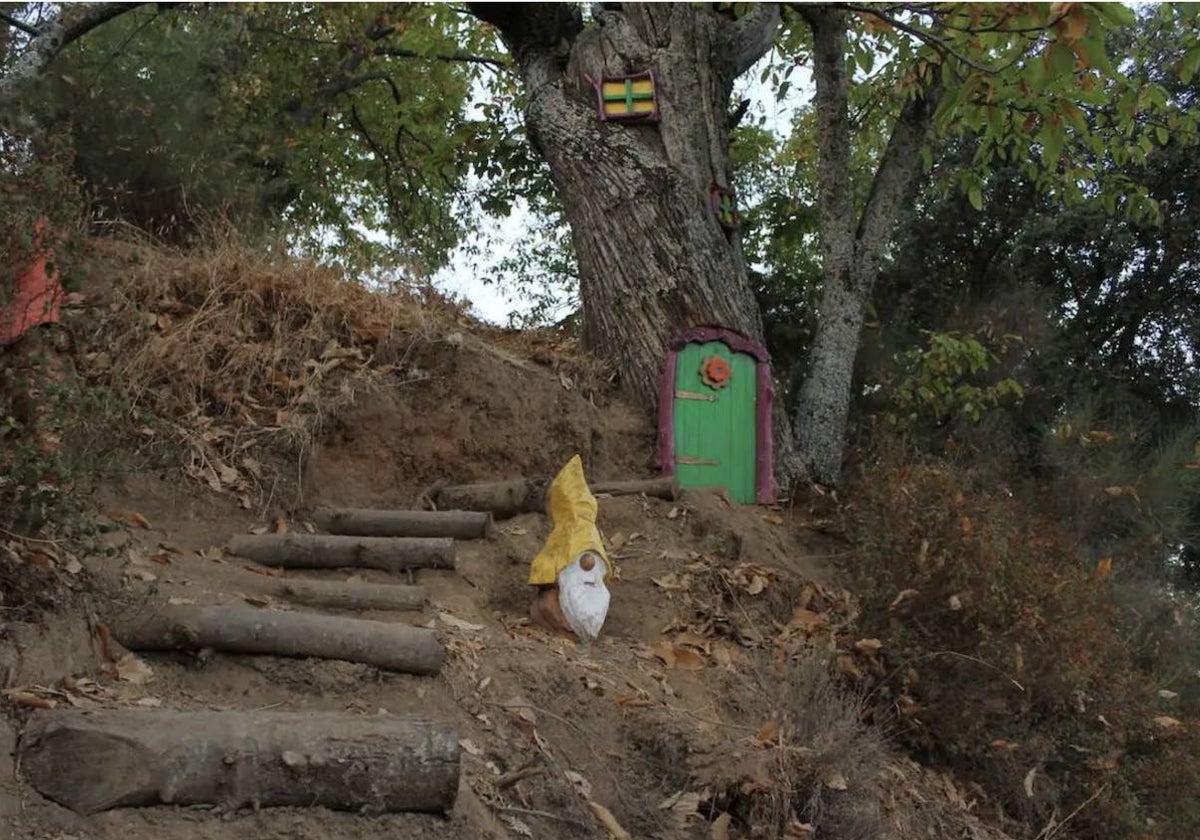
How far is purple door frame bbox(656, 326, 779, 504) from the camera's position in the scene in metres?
8.72

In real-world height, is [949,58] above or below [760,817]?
above

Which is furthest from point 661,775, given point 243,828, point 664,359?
point 664,359

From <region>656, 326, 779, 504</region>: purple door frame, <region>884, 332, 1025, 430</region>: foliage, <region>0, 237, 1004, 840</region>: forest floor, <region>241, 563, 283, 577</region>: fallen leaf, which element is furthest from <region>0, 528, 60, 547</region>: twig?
<region>884, 332, 1025, 430</region>: foliage

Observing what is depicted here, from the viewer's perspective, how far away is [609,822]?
16.5 ft

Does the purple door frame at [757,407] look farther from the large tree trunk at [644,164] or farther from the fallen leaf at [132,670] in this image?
the fallen leaf at [132,670]

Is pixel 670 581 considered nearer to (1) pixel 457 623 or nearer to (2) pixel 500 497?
(2) pixel 500 497

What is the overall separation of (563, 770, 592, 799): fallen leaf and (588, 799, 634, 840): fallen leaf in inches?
2.8

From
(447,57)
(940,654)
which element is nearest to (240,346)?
(940,654)

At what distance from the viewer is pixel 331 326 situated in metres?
8.30

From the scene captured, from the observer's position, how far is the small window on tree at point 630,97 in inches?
389

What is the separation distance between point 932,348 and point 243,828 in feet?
24.8

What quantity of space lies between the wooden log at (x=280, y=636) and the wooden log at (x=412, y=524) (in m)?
1.80

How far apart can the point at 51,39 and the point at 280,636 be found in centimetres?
547

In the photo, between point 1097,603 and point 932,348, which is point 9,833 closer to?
point 1097,603
